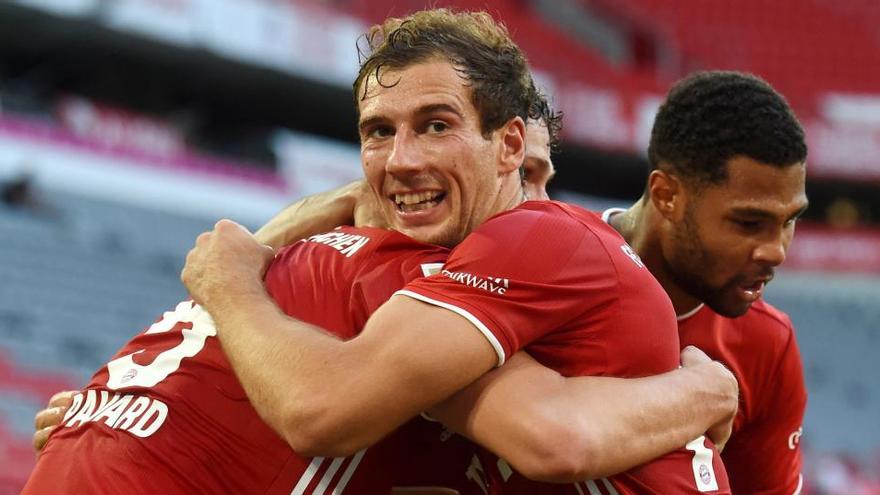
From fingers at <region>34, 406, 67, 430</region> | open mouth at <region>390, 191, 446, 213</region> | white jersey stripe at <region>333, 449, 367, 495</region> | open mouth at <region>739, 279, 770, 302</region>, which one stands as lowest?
white jersey stripe at <region>333, 449, 367, 495</region>

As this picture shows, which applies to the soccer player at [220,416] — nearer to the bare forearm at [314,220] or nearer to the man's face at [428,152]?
the man's face at [428,152]

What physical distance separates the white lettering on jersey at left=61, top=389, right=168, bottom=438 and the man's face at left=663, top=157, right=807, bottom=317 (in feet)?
5.53

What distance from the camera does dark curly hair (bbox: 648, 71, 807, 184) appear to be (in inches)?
142

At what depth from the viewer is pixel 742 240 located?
364cm

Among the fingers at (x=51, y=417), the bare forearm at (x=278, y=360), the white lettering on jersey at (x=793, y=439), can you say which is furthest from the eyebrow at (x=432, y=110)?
the white lettering on jersey at (x=793, y=439)

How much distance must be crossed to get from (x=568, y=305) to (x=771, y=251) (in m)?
1.14

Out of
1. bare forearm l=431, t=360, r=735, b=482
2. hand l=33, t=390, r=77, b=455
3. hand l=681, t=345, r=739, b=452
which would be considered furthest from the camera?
hand l=33, t=390, r=77, b=455

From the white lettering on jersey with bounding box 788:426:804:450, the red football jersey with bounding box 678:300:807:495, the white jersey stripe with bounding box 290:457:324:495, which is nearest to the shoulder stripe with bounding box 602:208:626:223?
the red football jersey with bounding box 678:300:807:495

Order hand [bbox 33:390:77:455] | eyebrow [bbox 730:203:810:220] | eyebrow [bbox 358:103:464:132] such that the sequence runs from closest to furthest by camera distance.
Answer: eyebrow [bbox 358:103:464:132]
hand [bbox 33:390:77:455]
eyebrow [bbox 730:203:810:220]

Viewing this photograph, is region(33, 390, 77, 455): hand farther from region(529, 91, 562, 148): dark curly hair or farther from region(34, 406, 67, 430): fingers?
region(529, 91, 562, 148): dark curly hair

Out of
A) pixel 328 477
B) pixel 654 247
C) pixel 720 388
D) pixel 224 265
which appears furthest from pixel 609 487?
pixel 654 247

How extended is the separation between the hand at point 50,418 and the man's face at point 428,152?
1.04 m

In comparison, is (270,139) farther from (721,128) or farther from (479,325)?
(479,325)

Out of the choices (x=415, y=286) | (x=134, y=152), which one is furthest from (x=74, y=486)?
(x=134, y=152)
